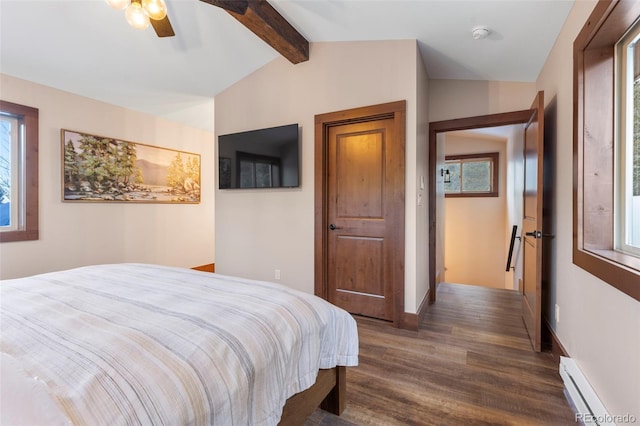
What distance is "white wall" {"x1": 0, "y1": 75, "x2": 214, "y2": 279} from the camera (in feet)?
9.54

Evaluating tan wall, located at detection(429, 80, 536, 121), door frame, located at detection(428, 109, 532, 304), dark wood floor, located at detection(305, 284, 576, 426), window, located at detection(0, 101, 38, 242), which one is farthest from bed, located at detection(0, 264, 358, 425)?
tan wall, located at detection(429, 80, 536, 121)

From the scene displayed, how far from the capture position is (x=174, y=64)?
3037mm

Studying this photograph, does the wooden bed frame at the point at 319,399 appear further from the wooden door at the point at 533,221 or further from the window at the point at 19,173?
the window at the point at 19,173

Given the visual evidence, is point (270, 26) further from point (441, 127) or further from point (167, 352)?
point (167, 352)

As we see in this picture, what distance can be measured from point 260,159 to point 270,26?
1.32 meters

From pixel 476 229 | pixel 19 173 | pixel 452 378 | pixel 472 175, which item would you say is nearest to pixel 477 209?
pixel 476 229

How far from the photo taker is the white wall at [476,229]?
5.44 m

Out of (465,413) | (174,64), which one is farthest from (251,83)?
(465,413)

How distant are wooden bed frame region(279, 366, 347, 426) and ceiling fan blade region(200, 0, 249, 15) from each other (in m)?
2.38

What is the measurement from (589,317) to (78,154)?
4.63 meters

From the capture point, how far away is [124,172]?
12.1ft

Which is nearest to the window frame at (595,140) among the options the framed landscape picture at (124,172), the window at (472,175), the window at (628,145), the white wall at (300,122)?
the window at (628,145)

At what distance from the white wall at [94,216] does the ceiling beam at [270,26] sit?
230 cm

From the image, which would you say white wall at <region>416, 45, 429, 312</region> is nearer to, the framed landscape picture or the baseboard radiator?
the baseboard radiator
